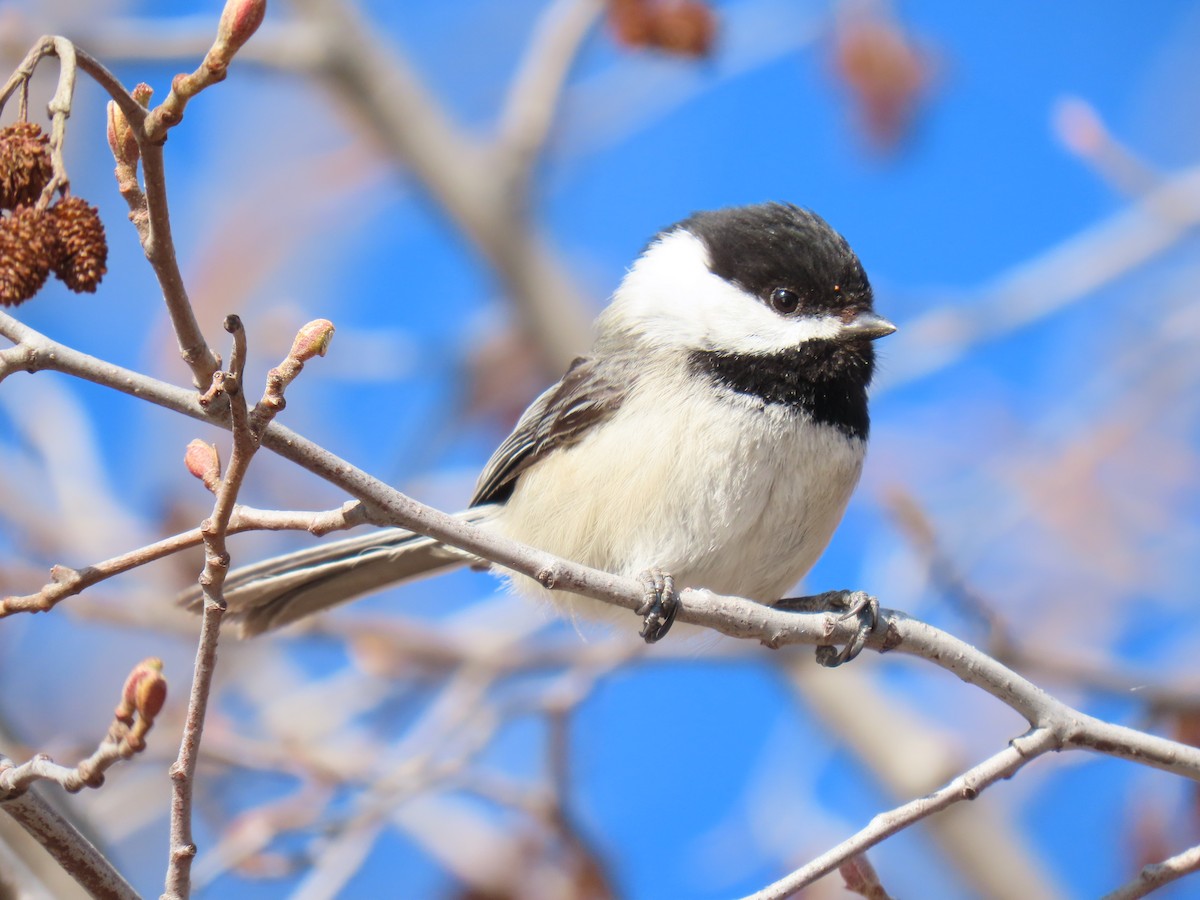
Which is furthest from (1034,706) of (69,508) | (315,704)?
(69,508)

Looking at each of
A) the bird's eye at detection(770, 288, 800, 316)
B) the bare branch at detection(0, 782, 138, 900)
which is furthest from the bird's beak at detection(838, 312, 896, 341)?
the bare branch at detection(0, 782, 138, 900)

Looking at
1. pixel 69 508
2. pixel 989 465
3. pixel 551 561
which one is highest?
pixel 989 465

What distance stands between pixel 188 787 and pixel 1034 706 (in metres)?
1.35

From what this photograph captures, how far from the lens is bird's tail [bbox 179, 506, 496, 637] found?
2.83 m

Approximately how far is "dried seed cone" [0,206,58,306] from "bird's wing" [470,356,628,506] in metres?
1.68

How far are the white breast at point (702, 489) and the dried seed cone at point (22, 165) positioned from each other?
155cm

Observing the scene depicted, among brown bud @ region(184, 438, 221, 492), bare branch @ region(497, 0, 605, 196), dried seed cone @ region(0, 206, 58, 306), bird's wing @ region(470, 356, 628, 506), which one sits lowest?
brown bud @ region(184, 438, 221, 492)

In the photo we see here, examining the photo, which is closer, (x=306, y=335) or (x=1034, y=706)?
Answer: (x=306, y=335)

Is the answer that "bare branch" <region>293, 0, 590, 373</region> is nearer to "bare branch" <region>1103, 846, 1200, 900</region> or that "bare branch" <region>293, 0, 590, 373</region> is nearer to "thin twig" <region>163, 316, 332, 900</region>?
"bare branch" <region>1103, 846, 1200, 900</region>

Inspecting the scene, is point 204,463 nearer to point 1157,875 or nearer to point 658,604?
point 658,604

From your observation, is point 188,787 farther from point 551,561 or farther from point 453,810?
point 453,810

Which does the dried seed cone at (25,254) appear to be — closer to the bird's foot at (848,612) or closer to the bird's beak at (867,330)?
the bird's foot at (848,612)

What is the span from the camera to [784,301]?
3.02 m

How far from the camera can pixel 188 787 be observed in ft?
5.15
